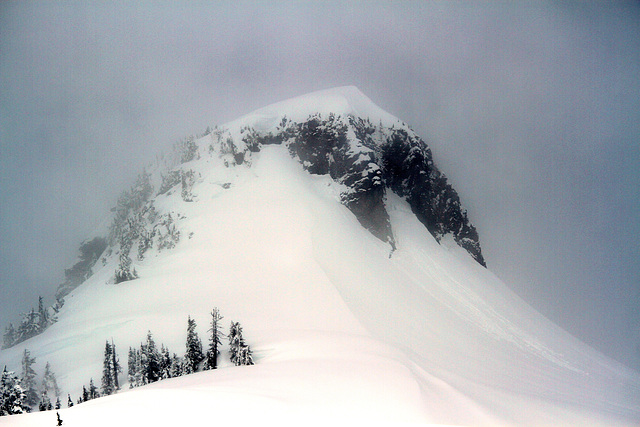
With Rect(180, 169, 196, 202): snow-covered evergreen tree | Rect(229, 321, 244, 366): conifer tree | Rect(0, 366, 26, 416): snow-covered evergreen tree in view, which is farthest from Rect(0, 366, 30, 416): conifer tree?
Rect(180, 169, 196, 202): snow-covered evergreen tree

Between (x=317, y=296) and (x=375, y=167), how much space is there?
39.5 meters

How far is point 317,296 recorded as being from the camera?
2311 inches

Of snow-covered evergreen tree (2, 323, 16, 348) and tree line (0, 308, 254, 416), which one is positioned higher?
snow-covered evergreen tree (2, 323, 16, 348)

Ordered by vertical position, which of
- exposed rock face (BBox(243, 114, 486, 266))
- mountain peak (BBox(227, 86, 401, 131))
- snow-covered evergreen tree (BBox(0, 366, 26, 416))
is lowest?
snow-covered evergreen tree (BBox(0, 366, 26, 416))

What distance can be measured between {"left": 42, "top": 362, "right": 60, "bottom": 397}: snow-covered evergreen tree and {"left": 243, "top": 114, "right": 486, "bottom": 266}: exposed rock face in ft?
191

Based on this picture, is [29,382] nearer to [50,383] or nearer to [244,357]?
[50,383]

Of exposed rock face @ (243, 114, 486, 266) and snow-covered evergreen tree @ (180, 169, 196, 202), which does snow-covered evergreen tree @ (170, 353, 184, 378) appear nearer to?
snow-covered evergreen tree @ (180, 169, 196, 202)

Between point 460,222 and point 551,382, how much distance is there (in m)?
57.0

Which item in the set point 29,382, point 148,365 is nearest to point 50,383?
point 29,382

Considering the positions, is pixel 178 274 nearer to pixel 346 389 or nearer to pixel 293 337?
pixel 293 337

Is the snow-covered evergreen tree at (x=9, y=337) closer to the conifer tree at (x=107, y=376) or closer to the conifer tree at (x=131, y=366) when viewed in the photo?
the conifer tree at (x=107, y=376)

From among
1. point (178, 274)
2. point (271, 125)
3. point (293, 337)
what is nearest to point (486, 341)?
point (293, 337)

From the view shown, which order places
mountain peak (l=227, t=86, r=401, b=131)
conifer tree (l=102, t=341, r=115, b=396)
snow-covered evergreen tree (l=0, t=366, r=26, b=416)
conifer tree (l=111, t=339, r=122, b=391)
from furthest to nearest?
mountain peak (l=227, t=86, r=401, b=131) < conifer tree (l=111, t=339, r=122, b=391) < conifer tree (l=102, t=341, r=115, b=396) < snow-covered evergreen tree (l=0, t=366, r=26, b=416)

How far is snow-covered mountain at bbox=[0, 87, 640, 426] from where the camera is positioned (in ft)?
90.8
